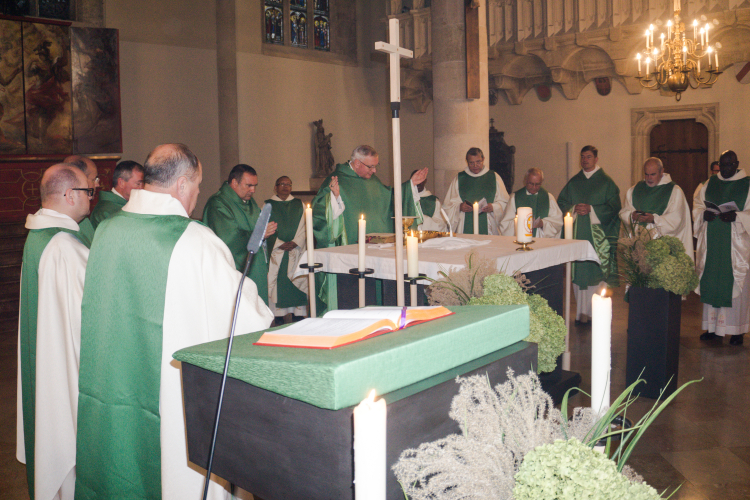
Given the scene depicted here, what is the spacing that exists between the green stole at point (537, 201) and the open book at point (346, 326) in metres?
6.13

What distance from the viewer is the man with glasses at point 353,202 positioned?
5133 millimetres

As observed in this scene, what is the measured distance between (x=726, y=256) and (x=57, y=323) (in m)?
5.76

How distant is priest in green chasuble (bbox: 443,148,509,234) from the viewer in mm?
7477

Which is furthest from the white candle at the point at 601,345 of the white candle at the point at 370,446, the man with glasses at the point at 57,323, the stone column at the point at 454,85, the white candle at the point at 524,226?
the stone column at the point at 454,85

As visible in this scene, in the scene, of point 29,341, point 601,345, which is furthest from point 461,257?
point 601,345

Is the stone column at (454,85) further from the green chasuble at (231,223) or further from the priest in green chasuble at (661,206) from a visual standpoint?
the green chasuble at (231,223)

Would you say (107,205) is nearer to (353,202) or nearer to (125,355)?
(353,202)

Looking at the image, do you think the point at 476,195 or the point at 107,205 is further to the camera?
the point at 476,195

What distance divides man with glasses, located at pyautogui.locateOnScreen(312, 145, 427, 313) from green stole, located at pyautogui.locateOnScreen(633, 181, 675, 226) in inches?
114

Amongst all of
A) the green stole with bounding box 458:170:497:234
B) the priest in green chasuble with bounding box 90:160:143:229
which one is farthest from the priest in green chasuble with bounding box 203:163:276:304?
the green stole with bounding box 458:170:497:234

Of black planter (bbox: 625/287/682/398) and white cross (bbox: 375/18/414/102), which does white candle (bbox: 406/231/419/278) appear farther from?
black planter (bbox: 625/287/682/398)

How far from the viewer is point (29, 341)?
3.14 m

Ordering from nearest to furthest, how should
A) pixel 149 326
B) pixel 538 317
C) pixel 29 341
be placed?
pixel 149 326 → pixel 538 317 → pixel 29 341

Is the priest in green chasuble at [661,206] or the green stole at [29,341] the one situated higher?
the priest in green chasuble at [661,206]
